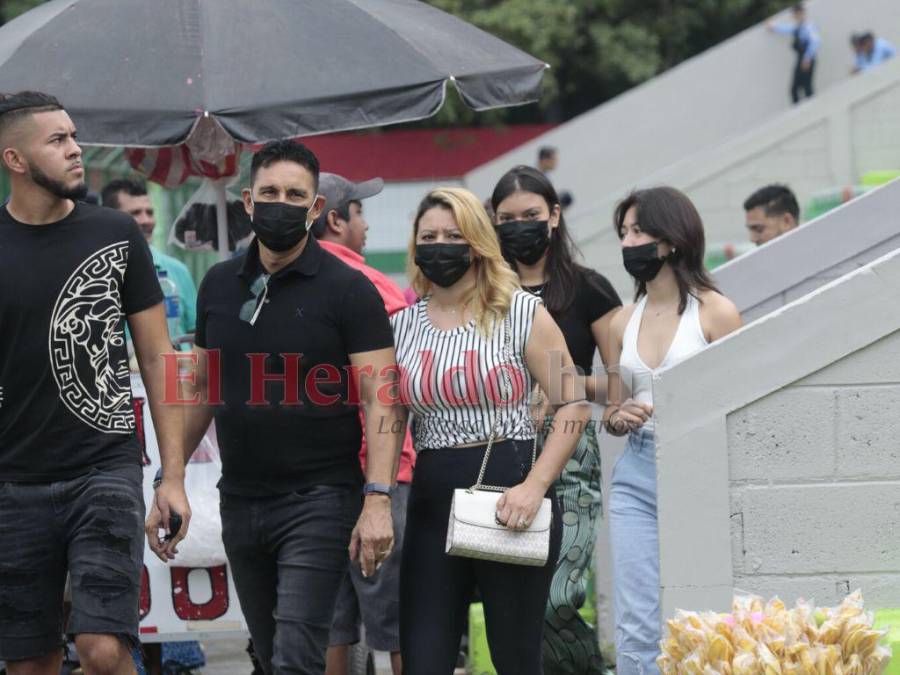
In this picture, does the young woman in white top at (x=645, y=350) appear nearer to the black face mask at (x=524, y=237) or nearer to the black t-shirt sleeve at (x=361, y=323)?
the black face mask at (x=524, y=237)

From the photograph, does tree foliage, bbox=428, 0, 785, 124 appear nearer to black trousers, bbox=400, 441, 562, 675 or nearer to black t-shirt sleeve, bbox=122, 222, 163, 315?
black t-shirt sleeve, bbox=122, 222, 163, 315

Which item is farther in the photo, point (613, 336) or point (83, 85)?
point (83, 85)

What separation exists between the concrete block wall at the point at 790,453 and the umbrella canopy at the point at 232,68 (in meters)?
2.19

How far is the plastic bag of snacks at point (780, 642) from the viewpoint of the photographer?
152 inches

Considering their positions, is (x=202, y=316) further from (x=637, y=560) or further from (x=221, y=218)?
(x=221, y=218)

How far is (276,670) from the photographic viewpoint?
4676 mm

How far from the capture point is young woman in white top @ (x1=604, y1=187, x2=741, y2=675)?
16.9 feet

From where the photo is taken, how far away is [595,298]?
5.80 meters

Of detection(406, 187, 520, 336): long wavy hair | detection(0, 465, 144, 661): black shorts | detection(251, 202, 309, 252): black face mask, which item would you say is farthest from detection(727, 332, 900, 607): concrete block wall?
detection(0, 465, 144, 661): black shorts

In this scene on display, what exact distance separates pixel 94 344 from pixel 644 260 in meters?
2.08

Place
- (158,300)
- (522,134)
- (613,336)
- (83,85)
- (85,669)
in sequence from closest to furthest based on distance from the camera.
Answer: (85,669) < (158,300) < (613,336) < (83,85) < (522,134)

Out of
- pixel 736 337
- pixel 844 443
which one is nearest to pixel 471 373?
pixel 736 337

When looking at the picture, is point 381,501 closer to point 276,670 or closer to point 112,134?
point 276,670

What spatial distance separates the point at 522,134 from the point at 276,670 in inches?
848
